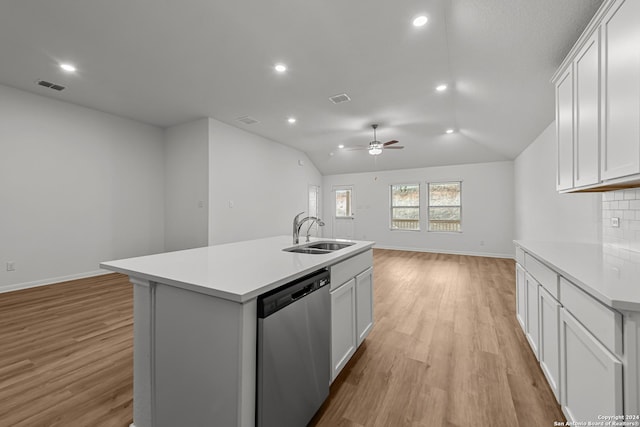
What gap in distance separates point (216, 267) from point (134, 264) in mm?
464

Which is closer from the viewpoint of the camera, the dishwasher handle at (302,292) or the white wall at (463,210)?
the dishwasher handle at (302,292)

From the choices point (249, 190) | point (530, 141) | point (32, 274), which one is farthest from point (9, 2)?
point (530, 141)

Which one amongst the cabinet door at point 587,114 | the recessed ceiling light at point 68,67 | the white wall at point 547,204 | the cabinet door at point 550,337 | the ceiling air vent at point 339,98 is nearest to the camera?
the cabinet door at point 550,337

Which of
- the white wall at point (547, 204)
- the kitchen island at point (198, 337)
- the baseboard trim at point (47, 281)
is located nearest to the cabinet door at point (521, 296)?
the white wall at point (547, 204)

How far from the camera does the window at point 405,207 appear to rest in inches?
293

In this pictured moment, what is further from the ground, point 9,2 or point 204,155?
point 9,2

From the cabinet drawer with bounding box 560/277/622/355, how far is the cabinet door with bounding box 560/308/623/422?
3 cm

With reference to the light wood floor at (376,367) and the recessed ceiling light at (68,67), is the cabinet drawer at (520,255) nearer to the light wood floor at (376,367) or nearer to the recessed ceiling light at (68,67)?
the light wood floor at (376,367)

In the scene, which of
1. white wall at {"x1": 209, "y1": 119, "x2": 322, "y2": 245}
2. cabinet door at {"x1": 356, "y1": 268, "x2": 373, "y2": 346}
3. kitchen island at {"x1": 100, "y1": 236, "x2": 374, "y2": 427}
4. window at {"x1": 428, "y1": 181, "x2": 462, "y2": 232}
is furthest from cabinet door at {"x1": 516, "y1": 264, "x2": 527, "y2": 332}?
window at {"x1": 428, "y1": 181, "x2": 462, "y2": 232}

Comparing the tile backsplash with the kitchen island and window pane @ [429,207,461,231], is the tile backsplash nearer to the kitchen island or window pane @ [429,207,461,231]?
the kitchen island

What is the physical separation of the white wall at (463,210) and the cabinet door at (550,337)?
17.7 ft

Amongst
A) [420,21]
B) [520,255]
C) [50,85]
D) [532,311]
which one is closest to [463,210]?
[520,255]

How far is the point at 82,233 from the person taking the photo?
167 inches

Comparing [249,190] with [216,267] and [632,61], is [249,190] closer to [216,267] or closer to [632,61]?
[216,267]
